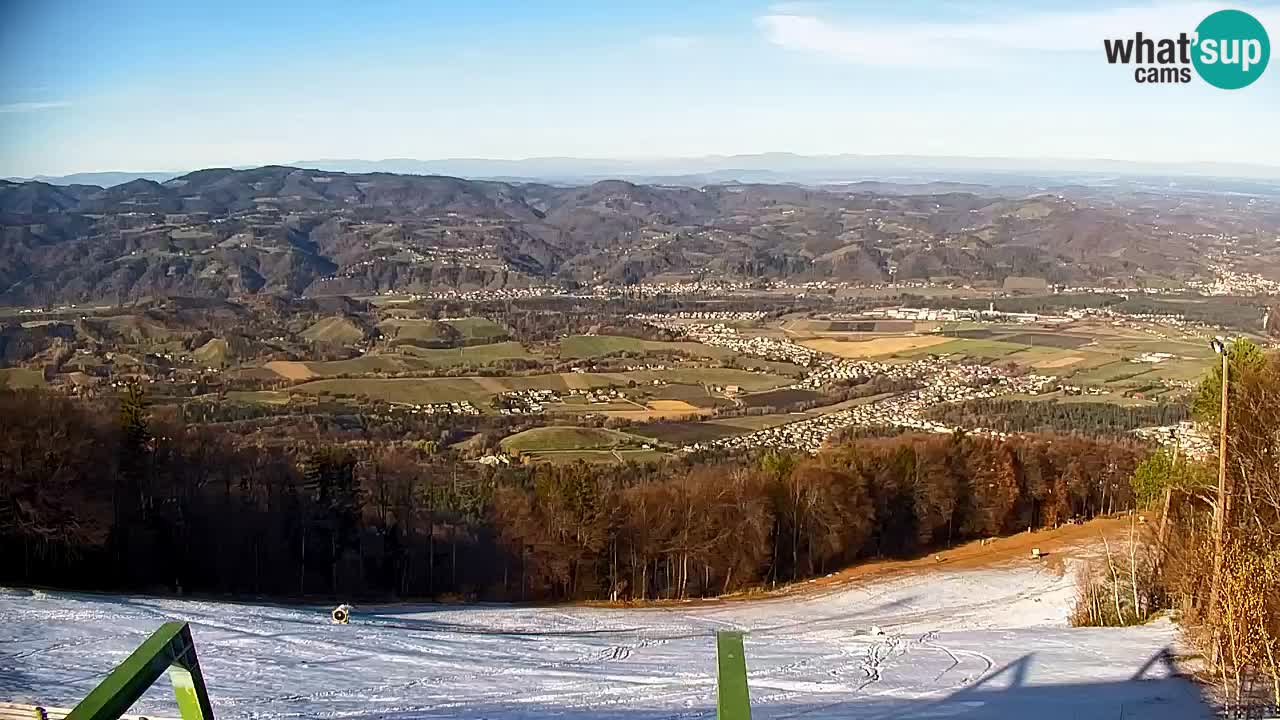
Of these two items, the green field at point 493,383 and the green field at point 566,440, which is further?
the green field at point 493,383

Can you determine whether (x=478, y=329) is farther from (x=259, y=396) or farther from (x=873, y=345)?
(x=873, y=345)

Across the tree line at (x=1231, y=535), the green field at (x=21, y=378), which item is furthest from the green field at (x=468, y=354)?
the tree line at (x=1231, y=535)

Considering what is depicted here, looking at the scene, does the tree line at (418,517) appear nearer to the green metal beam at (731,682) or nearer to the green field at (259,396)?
the green field at (259,396)

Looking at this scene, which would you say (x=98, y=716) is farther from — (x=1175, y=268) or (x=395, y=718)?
(x=1175, y=268)

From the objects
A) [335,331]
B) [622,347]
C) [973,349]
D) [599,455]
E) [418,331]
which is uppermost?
[335,331]

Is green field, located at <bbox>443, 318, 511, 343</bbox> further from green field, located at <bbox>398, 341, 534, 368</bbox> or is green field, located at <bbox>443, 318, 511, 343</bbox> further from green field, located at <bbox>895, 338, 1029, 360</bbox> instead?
green field, located at <bbox>895, 338, 1029, 360</bbox>

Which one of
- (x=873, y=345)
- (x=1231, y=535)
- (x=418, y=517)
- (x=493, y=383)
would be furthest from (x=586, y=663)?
(x=873, y=345)

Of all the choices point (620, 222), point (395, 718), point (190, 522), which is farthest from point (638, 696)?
point (620, 222)
